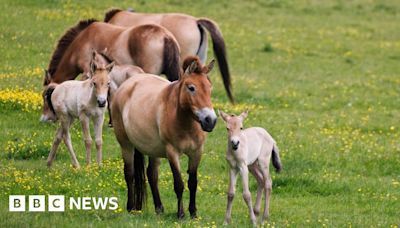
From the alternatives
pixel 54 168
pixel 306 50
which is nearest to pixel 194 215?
pixel 54 168

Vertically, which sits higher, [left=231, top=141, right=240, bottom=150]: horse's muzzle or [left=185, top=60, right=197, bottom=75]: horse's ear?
[left=185, top=60, right=197, bottom=75]: horse's ear

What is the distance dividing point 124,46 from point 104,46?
407mm

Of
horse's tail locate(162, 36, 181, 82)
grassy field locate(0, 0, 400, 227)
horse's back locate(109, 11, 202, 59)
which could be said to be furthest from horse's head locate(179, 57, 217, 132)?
horse's back locate(109, 11, 202, 59)

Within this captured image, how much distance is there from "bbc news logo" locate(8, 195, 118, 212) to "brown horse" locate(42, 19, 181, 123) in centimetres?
519

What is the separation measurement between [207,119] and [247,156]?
101cm

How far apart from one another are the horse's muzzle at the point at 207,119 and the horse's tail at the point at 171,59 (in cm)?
628

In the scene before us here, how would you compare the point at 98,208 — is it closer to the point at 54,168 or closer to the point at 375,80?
the point at 54,168

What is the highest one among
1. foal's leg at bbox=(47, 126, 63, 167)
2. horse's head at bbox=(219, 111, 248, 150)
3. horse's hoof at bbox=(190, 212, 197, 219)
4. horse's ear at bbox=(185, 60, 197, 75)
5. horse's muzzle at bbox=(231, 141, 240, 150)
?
horse's ear at bbox=(185, 60, 197, 75)

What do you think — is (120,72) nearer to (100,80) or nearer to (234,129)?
(100,80)

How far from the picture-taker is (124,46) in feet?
55.2

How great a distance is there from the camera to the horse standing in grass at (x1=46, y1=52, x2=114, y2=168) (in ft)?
43.4

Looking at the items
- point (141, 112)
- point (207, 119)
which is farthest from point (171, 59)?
point (207, 119)

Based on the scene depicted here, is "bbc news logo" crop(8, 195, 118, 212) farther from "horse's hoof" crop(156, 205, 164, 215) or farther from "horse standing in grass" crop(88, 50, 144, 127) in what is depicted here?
"horse standing in grass" crop(88, 50, 144, 127)

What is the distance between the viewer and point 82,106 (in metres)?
13.6
